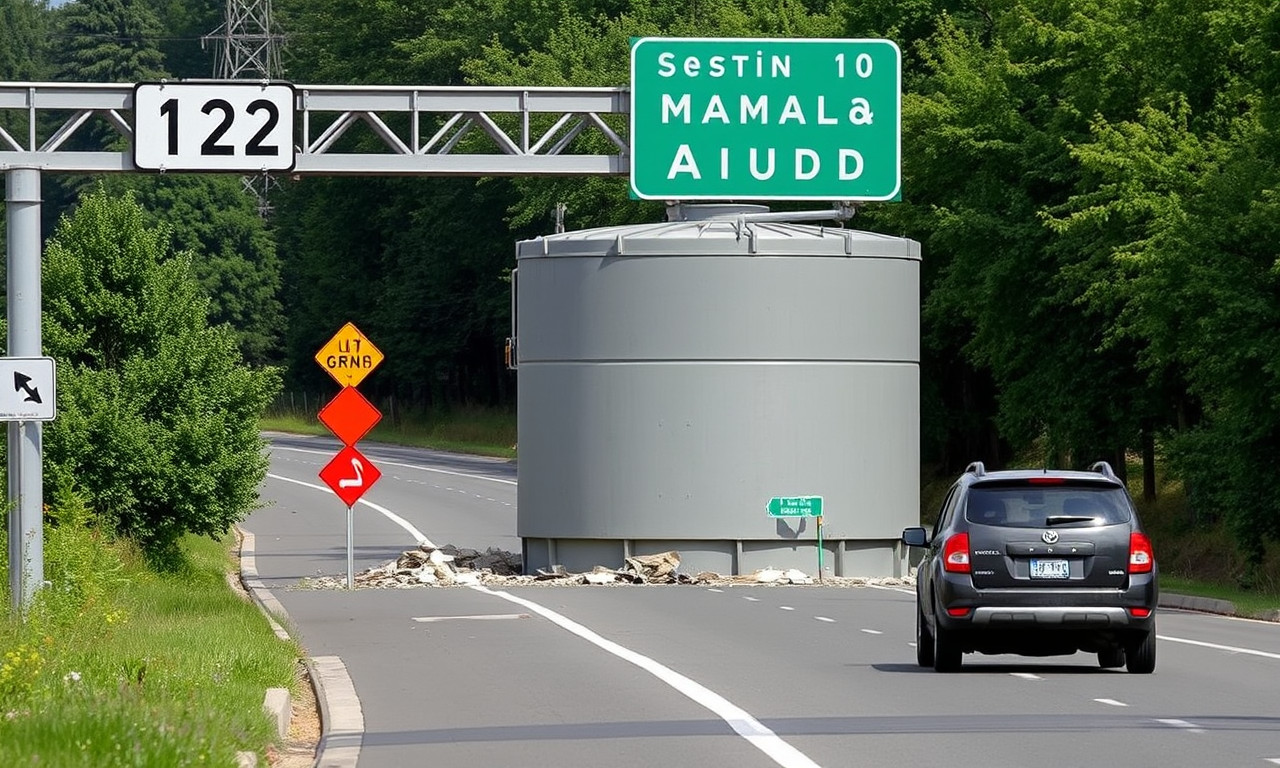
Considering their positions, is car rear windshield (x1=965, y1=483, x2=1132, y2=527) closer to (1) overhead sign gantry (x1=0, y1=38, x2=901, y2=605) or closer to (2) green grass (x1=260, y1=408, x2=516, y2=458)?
(1) overhead sign gantry (x1=0, y1=38, x2=901, y2=605)

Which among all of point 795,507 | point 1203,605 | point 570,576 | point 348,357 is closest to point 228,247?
point 570,576

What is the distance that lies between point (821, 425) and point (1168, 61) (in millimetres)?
10530

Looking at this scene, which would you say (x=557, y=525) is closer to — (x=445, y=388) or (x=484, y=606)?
(x=484, y=606)

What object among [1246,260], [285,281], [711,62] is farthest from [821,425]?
[285,281]

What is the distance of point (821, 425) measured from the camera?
34.0 metres

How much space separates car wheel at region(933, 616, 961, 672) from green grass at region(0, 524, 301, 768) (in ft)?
16.4

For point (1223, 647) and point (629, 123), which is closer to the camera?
point (1223, 647)

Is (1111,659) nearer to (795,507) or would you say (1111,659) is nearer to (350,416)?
(350,416)

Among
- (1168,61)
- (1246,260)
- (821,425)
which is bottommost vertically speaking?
(821,425)

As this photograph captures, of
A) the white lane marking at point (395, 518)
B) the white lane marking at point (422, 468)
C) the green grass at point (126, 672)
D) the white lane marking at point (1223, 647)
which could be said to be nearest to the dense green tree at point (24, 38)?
the white lane marking at point (422, 468)

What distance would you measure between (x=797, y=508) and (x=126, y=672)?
67.4 ft

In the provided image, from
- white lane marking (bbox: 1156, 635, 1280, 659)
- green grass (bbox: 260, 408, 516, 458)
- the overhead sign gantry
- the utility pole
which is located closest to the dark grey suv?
white lane marking (bbox: 1156, 635, 1280, 659)

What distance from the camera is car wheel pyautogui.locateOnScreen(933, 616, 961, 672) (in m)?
17.5

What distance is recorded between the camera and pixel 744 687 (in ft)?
54.7
